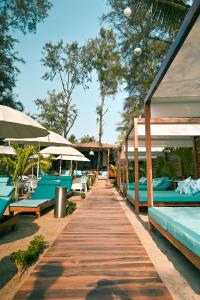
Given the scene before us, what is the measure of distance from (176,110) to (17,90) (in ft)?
66.5

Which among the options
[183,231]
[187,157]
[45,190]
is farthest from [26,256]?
[187,157]

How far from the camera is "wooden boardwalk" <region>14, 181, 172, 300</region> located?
2863 millimetres

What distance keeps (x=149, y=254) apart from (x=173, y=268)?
0.67 metres

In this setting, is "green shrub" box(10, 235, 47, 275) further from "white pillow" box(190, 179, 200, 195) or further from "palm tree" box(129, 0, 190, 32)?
"palm tree" box(129, 0, 190, 32)

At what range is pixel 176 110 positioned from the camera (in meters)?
6.71

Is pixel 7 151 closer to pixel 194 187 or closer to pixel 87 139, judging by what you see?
pixel 194 187

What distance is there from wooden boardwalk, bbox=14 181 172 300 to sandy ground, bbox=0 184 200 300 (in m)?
0.14

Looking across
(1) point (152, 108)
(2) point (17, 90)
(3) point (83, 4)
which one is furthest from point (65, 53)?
(1) point (152, 108)

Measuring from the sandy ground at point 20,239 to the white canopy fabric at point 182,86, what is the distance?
377 centimetres

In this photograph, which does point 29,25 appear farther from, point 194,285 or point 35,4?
point 194,285

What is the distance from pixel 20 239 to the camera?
5223 millimetres

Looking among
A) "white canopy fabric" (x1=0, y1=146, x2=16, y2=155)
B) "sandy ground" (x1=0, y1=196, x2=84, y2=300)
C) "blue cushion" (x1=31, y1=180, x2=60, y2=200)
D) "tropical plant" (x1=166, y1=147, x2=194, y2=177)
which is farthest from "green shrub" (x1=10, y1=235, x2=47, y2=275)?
"tropical plant" (x1=166, y1=147, x2=194, y2=177)

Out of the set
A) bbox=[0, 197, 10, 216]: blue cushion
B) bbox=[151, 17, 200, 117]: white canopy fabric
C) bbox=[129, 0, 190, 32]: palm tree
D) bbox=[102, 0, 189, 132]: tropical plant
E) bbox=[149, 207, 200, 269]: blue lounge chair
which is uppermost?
bbox=[102, 0, 189, 132]: tropical plant

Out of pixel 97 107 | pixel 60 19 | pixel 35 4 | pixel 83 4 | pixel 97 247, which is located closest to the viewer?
pixel 97 247
